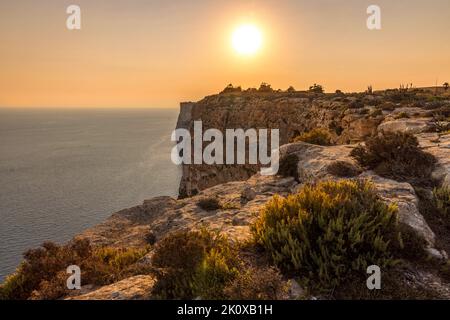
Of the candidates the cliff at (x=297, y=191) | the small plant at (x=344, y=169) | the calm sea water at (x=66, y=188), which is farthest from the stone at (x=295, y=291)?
the calm sea water at (x=66, y=188)

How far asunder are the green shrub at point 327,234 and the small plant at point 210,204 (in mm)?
5666

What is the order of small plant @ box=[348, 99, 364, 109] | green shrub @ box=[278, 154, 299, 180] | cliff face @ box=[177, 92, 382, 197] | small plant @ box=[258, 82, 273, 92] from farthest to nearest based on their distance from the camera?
1. small plant @ box=[258, 82, 273, 92]
2. small plant @ box=[348, 99, 364, 109]
3. cliff face @ box=[177, 92, 382, 197]
4. green shrub @ box=[278, 154, 299, 180]

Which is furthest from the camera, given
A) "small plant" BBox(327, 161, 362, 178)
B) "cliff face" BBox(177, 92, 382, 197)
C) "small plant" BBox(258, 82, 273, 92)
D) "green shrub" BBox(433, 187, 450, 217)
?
"small plant" BBox(258, 82, 273, 92)

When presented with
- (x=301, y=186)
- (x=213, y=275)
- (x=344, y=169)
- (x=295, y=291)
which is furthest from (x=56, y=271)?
(x=344, y=169)

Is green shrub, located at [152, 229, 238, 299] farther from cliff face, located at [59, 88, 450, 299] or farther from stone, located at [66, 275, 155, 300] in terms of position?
cliff face, located at [59, 88, 450, 299]

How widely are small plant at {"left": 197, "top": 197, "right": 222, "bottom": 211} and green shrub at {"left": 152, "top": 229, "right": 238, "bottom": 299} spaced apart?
6.00 m

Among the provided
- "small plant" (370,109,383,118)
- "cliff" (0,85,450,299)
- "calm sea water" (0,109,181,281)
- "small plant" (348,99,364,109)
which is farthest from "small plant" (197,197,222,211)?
"calm sea water" (0,109,181,281)

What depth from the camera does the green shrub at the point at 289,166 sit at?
13247 millimetres

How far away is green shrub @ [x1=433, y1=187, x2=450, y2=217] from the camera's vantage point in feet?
23.4

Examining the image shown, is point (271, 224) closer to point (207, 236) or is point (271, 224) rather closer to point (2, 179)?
point (207, 236)

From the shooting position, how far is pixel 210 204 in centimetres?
1220

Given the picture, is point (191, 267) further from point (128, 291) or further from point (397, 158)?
point (397, 158)

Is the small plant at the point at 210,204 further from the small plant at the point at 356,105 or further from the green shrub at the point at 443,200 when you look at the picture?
the small plant at the point at 356,105
